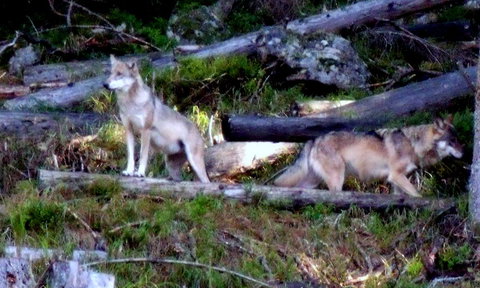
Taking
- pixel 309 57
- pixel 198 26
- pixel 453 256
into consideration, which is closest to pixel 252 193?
pixel 453 256

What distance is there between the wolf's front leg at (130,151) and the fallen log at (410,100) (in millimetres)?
2446

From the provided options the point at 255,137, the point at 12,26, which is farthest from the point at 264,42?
the point at 12,26

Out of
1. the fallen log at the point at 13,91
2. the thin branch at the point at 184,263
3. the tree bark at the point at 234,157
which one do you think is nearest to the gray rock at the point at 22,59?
the fallen log at the point at 13,91

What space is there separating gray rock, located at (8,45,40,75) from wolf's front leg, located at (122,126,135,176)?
4410 mm

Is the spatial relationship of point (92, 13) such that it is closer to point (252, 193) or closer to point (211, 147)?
point (211, 147)

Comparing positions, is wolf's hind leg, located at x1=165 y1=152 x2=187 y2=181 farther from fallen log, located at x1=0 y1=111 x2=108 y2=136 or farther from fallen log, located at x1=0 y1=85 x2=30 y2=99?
fallen log, located at x1=0 y1=85 x2=30 y2=99

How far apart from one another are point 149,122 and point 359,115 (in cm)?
276

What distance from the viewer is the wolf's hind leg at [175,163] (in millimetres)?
12500

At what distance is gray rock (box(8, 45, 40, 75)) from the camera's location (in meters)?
16.1

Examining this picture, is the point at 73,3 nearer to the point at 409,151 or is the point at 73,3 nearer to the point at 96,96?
the point at 96,96

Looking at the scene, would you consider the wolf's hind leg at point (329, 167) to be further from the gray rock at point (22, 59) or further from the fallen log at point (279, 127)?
the gray rock at point (22, 59)

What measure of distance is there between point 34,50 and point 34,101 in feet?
7.76

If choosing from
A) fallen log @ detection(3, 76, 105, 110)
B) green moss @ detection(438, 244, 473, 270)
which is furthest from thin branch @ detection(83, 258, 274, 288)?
fallen log @ detection(3, 76, 105, 110)

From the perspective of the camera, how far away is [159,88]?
48.3ft
